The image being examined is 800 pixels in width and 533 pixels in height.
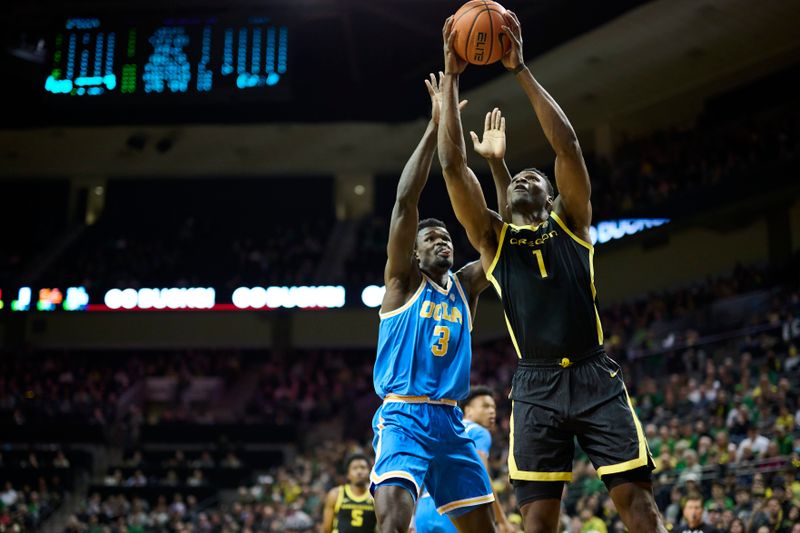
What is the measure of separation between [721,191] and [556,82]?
4988 millimetres

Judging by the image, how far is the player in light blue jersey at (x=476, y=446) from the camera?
7.18m

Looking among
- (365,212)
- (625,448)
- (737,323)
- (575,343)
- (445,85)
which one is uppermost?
(365,212)

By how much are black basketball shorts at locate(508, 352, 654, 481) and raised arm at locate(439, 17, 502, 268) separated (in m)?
0.78

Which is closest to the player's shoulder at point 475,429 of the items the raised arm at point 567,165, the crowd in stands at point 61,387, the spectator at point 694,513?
the spectator at point 694,513

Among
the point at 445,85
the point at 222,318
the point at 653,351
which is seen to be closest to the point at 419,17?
the point at 653,351

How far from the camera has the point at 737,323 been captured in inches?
714

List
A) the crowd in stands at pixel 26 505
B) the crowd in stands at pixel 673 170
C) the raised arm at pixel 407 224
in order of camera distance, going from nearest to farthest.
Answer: the raised arm at pixel 407 224, the crowd in stands at pixel 673 170, the crowd in stands at pixel 26 505

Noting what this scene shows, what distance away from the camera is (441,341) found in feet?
19.1

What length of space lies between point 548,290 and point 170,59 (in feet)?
52.4

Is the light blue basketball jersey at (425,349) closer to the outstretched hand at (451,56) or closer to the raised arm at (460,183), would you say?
the raised arm at (460,183)

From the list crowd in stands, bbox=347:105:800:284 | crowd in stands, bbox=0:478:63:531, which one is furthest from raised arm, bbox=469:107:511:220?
crowd in stands, bbox=0:478:63:531

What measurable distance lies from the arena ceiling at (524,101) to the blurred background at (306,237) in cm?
10

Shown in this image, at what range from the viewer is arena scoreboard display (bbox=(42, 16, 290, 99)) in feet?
63.0

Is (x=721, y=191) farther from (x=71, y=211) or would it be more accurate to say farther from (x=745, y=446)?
(x=71, y=211)
